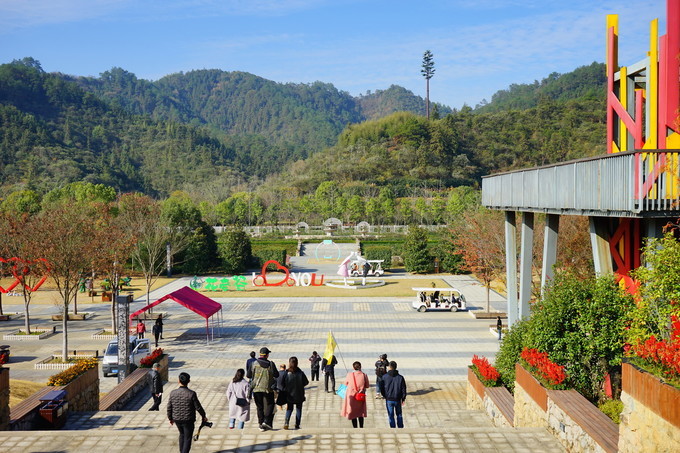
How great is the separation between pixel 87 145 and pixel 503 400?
122869 mm

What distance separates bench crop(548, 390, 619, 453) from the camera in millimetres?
6492

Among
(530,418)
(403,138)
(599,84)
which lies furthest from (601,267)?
(599,84)

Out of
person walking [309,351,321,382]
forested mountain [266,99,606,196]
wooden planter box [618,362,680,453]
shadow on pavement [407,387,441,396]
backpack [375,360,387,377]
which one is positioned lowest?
shadow on pavement [407,387,441,396]

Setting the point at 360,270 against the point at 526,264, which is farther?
the point at 360,270

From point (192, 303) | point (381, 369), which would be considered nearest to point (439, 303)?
point (192, 303)

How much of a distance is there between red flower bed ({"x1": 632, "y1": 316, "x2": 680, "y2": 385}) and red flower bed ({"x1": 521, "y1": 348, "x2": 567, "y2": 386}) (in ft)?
6.16

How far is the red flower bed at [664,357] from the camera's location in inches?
223

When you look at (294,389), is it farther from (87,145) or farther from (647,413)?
(87,145)

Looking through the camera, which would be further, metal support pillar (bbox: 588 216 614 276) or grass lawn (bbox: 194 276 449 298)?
grass lawn (bbox: 194 276 449 298)

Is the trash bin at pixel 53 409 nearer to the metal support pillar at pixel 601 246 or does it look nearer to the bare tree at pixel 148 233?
the metal support pillar at pixel 601 246

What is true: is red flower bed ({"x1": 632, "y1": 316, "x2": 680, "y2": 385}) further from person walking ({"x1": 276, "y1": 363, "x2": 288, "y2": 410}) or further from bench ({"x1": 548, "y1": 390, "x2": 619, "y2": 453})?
person walking ({"x1": 276, "y1": 363, "x2": 288, "y2": 410})

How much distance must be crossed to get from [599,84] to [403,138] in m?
71.9

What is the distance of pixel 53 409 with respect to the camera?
9273 millimetres

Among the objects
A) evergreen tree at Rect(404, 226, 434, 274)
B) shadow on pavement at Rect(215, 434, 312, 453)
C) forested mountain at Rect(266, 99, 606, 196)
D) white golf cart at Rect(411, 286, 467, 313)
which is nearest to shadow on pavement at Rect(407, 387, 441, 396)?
shadow on pavement at Rect(215, 434, 312, 453)
